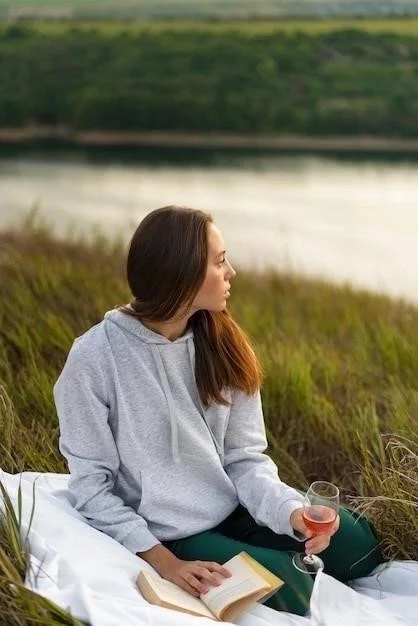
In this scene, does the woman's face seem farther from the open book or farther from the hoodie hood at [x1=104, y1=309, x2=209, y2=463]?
the open book

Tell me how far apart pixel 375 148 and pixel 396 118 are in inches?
28.0

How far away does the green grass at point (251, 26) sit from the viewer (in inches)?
643

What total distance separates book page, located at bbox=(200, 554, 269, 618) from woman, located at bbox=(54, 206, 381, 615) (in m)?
0.02

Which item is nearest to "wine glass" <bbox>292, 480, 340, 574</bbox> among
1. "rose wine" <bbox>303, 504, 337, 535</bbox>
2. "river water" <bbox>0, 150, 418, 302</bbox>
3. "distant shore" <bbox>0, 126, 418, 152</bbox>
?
"rose wine" <bbox>303, 504, 337, 535</bbox>

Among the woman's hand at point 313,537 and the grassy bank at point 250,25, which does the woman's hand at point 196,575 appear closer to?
the woman's hand at point 313,537

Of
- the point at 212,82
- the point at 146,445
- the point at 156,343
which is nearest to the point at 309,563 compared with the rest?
the point at 146,445

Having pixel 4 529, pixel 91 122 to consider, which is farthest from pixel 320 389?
pixel 91 122

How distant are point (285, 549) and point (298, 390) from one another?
3.08 ft

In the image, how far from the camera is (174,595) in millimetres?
1751

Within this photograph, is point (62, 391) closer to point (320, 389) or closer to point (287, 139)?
point (320, 389)

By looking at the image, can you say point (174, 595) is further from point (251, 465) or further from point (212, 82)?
point (212, 82)

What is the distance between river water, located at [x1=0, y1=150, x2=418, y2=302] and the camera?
7.36 m

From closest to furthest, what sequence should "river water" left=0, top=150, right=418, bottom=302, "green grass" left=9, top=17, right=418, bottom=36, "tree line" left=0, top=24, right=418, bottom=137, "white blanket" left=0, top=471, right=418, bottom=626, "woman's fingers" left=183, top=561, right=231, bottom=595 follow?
1. "white blanket" left=0, top=471, right=418, bottom=626
2. "woman's fingers" left=183, top=561, right=231, bottom=595
3. "river water" left=0, top=150, right=418, bottom=302
4. "tree line" left=0, top=24, right=418, bottom=137
5. "green grass" left=9, top=17, right=418, bottom=36

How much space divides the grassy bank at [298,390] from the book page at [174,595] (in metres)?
0.22
